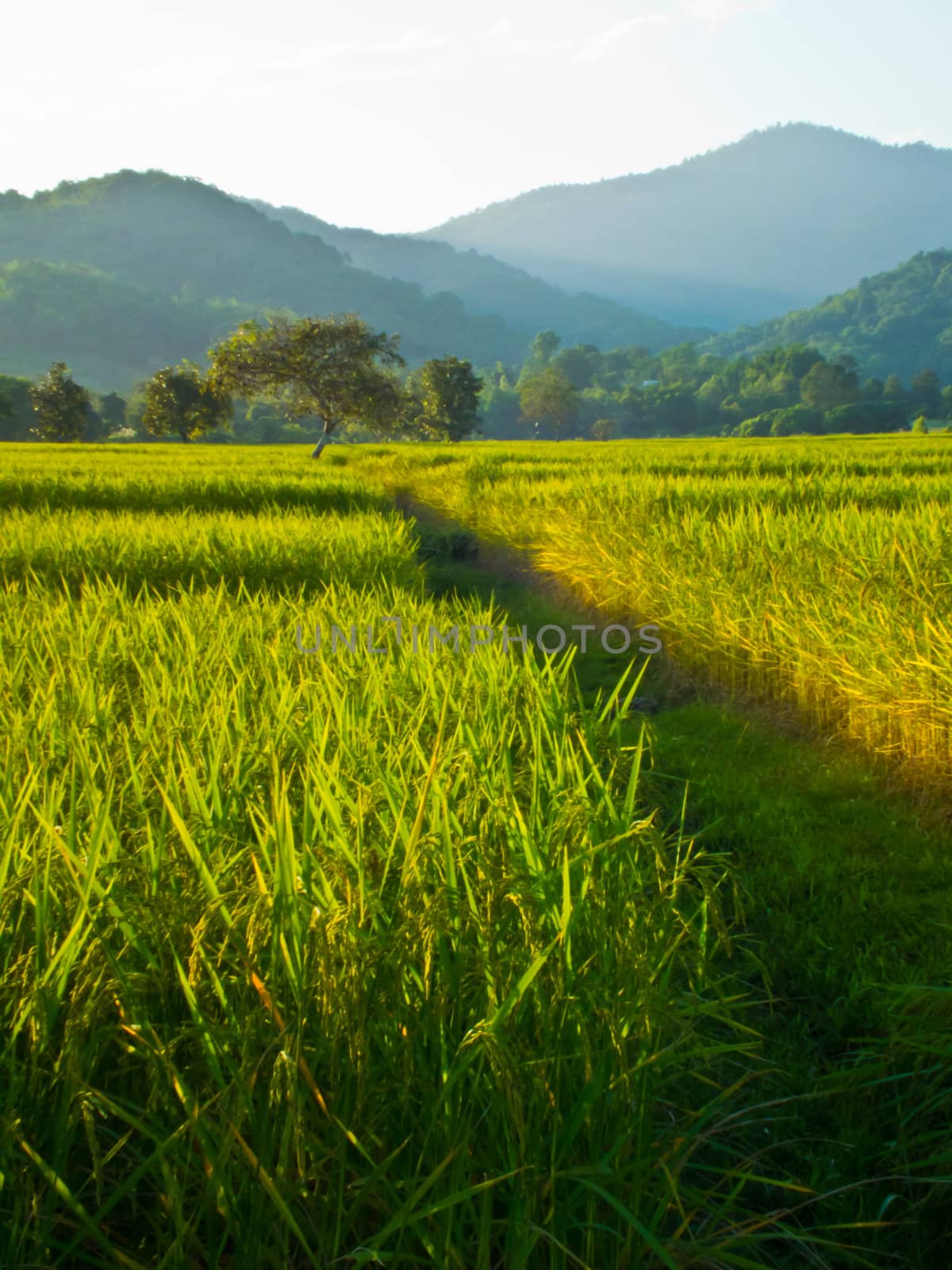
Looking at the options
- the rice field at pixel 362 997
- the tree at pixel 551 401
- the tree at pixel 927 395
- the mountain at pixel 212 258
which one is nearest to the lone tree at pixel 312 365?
the rice field at pixel 362 997

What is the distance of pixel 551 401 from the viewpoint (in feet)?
271

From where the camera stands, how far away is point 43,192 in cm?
15875

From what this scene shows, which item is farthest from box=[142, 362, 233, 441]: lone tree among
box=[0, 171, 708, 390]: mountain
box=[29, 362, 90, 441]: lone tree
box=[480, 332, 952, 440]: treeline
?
box=[0, 171, 708, 390]: mountain

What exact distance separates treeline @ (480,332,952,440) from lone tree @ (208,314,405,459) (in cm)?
5074

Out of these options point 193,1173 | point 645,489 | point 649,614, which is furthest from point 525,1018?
point 645,489

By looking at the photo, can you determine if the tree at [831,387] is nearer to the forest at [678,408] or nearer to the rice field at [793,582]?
the forest at [678,408]

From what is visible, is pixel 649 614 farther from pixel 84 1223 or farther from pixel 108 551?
pixel 84 1223

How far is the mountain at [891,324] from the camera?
352 ft

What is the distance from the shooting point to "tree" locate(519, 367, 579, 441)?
82.6m

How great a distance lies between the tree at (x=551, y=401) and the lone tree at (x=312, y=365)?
199 ft

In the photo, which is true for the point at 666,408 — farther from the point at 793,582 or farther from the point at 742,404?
the point at 793,582

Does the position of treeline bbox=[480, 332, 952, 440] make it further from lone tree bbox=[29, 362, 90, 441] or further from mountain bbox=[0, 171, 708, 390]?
mountain bbox=[0, 171, 708, 390]

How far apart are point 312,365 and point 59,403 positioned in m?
24.0

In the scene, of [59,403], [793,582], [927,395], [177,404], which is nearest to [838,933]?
[793,582]
